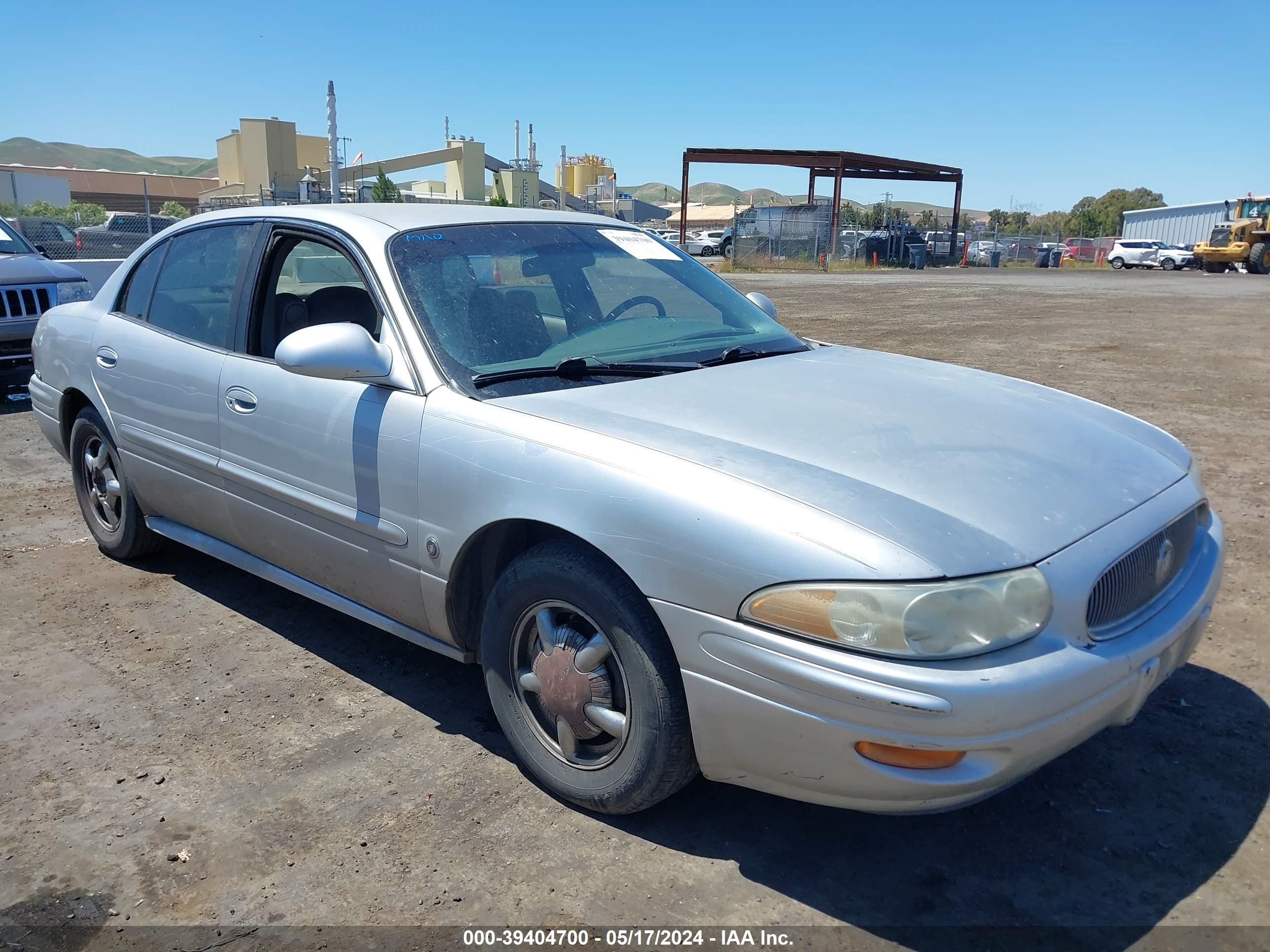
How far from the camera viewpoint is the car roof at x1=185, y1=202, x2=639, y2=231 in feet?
11.7

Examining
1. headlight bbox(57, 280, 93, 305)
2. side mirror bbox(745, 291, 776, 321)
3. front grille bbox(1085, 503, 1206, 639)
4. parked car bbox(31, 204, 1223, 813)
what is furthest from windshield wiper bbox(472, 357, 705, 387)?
headlight bbox(57, 280, 93, 305)

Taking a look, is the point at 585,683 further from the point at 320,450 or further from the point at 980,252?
the point at 980,252

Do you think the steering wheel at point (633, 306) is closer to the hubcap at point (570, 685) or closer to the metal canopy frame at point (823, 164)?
the hubcap at point (570, 685)

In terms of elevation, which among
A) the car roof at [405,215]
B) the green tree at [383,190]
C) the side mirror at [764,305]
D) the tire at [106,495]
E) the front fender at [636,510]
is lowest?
the tire at [106,495]

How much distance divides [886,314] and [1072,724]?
1584cm

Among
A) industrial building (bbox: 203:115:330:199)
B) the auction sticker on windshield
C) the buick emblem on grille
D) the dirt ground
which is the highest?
industrial building (bbox: 203:115:330:199)

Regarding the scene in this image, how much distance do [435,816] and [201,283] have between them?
246 centimetres

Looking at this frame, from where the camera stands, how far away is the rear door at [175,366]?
381cm

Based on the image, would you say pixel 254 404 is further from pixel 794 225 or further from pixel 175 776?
pixel 794 225

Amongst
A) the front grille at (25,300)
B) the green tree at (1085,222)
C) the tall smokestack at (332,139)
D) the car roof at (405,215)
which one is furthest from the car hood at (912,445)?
the green tree at (1085,222)

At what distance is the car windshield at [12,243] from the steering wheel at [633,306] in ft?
26.1

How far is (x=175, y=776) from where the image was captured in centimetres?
Result: 299

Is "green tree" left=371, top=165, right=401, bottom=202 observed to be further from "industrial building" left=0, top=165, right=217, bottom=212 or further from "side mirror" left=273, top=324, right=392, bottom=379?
"side mirror" left=273, top=324, right=392, bottom=379

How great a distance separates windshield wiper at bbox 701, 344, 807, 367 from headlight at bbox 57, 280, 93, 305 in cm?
745
